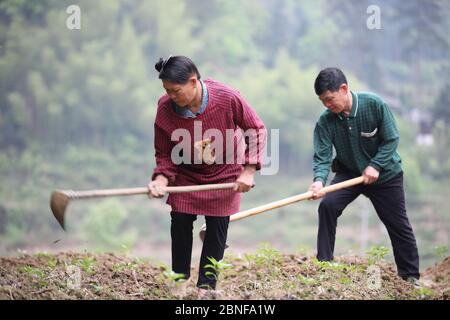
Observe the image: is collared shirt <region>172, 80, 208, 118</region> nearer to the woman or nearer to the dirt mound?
the woman

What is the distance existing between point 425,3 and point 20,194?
64.6 ft

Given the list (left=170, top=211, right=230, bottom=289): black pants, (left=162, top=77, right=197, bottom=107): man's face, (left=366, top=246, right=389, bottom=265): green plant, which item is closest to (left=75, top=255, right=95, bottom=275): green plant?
(left=170, top=211, right=230, bottom=289): black pants

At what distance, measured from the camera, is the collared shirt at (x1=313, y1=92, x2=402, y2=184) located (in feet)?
14.4

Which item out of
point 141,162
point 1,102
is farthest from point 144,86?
point 1,102

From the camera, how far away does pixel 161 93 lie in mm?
29906

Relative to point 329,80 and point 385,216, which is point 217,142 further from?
point 385,216

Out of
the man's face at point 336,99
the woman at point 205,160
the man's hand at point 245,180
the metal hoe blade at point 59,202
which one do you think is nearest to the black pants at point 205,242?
the woman at point 205,160

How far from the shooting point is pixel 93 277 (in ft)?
13.0

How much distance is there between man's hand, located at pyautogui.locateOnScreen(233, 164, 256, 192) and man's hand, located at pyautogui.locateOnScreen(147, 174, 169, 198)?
16.2 inches

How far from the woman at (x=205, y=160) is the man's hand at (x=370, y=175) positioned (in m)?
0.92

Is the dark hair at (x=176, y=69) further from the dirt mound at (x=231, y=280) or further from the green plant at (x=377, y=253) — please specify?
the green plant at (x=377, y=253)

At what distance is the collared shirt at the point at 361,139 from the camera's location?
4.39 m

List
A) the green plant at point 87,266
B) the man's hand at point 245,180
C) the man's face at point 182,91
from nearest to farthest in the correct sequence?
the man's face at point 182,91 < the man's hand at point 245,180 < the green plant at point 87,266

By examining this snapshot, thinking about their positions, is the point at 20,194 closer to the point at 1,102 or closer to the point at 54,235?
the point at 54,235
